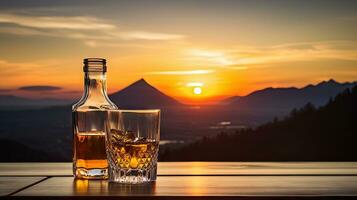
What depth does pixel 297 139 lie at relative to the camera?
8508mm

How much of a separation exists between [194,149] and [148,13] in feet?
6.00

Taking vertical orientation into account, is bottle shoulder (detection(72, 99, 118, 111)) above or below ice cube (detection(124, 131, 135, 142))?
above

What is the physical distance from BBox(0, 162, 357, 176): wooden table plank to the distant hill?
4709mm

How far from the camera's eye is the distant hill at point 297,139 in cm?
739

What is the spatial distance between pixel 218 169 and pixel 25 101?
5.14m

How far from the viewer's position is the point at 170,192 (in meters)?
1.24

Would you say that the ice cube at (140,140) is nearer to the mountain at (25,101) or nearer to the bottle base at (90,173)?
the bottle base at (90,173)

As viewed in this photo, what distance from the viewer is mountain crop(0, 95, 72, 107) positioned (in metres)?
6.18

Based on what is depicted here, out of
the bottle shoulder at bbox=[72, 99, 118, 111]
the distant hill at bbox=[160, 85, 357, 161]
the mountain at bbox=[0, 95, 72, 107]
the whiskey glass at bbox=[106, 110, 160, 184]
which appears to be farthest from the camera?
the distant hill at bbox=[160, 85, 357, 161]

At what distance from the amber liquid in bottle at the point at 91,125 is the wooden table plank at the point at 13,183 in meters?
0.11

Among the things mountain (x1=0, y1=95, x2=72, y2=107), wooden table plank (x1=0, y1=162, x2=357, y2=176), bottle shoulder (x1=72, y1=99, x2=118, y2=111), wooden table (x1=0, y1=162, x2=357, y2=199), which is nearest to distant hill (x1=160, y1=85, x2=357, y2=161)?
mountain (x1=0, y1=95, x2=72, y2=107)

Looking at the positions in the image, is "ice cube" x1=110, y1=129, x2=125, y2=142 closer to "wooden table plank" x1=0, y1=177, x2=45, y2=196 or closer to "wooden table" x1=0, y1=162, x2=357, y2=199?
"wooden table" x1=0, y1=162, x2=357, y2=199

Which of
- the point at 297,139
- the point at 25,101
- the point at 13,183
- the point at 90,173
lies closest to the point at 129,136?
the point at 90,173

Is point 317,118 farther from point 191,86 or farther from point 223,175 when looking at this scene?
point 223,175
